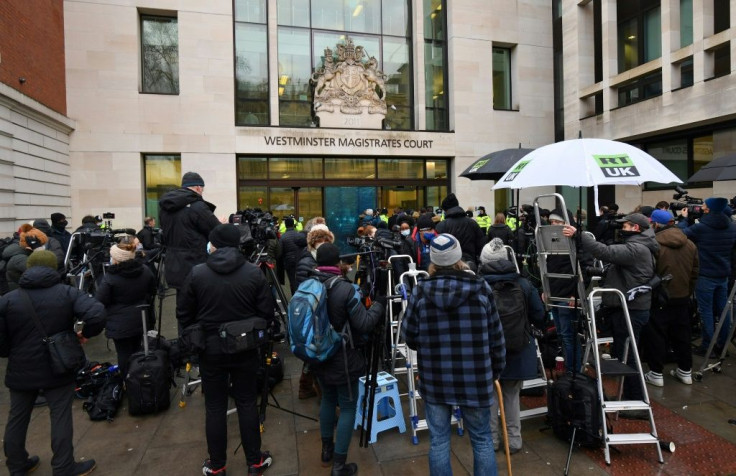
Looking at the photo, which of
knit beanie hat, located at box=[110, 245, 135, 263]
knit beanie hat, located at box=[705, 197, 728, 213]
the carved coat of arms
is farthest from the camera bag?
the carved coat of arms

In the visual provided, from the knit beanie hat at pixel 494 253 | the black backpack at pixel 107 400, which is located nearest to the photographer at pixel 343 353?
the knit beanie hat at pixel 494 253

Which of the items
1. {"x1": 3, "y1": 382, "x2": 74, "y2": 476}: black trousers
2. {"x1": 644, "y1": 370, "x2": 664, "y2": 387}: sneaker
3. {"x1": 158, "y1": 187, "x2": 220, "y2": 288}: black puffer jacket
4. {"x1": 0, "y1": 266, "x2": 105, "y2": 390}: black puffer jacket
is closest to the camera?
{"x1": 0, "y1": 266, "x2": 105, "y2": 390}: black puffer jacket

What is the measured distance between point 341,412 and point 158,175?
13.7m

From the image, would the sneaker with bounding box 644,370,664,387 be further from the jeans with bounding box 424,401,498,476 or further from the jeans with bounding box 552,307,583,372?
the jeans with bounding box 424,401,498,476

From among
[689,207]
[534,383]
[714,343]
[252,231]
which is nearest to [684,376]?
[714,343]

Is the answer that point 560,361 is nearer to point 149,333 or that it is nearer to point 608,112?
point 149,333

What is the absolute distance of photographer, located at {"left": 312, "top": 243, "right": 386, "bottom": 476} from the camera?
3.32 meters

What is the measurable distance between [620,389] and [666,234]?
2.32m

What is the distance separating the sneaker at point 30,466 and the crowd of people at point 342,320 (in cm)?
2

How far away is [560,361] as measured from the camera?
18.3 ft

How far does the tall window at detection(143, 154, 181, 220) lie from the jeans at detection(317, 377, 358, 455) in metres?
13.0

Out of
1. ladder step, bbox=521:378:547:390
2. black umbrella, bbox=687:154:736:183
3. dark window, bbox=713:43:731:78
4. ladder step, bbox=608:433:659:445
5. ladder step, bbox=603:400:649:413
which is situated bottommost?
ladder step, bbox=608:433:659:445

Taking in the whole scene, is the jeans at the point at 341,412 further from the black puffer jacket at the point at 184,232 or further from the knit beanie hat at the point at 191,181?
the knit beanie hat at the point at 191,181

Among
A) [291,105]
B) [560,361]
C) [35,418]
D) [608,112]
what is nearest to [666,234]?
[560,361]
